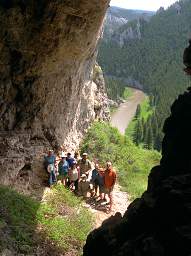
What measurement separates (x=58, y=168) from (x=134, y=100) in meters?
116

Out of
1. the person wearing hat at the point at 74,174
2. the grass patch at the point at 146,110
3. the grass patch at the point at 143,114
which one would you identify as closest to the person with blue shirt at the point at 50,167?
the person wearing hat at the point at 74,174

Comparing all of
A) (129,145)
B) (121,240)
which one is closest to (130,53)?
(129,145)

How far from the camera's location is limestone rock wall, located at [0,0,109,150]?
63.9 ft

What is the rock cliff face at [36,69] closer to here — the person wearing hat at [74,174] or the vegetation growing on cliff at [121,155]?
the person wearing hat at [74,174]

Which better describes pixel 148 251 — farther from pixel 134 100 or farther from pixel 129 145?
pixel 134 100

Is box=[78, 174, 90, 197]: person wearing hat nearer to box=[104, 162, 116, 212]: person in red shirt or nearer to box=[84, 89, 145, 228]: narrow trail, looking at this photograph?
box=[84, 89, 145, 228]: narrow trail

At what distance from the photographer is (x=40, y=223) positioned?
16734 mm

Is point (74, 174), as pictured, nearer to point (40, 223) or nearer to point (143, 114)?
point (40, 223)

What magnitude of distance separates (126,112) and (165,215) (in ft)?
353

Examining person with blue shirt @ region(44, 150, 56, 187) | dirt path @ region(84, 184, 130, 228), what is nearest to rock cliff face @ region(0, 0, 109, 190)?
person with blue shirt @ region(44, 150, 56, 187)

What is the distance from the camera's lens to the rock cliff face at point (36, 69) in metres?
19.5

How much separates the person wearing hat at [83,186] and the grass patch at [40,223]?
1.57m

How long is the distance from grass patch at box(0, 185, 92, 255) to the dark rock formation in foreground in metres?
4.20

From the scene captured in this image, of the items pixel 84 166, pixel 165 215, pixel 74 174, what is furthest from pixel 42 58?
pixel 165 215
